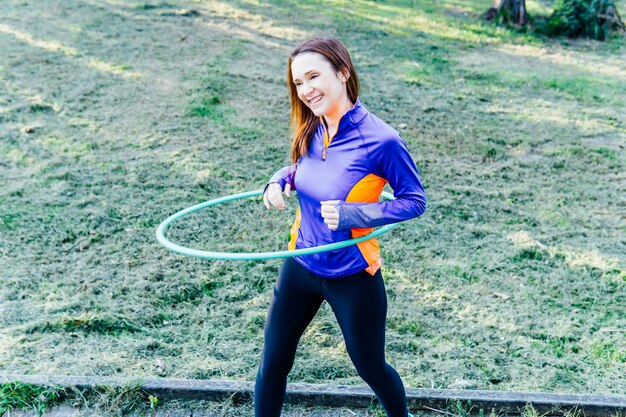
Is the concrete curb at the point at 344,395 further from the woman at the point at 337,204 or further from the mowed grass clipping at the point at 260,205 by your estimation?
the woman at the point at 337,204

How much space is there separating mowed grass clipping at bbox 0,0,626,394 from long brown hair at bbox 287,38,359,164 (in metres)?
1.53

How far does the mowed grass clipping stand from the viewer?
12.5 ft

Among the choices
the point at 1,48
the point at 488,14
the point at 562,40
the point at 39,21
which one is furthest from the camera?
the point at 488,14

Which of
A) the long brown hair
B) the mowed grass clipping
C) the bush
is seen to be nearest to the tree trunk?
the bush

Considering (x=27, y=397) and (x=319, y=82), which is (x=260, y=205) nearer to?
(x=27, y=397)

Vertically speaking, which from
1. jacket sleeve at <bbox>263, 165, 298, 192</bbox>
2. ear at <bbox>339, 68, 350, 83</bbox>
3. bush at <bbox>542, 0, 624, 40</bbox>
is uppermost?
bush at <bbox>542, 0, 624, 40</bbox>

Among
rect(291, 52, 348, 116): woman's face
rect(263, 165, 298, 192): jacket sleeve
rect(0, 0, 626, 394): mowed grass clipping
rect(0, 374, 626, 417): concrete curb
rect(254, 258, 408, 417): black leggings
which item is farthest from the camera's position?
rect(0, 0, 626, 394): mowed grass clipping

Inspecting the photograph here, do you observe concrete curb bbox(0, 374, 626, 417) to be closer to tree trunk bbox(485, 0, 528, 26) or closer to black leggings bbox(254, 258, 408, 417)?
black leggings bbox(254, 258, 408, 417)

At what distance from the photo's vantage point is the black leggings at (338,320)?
2580mm

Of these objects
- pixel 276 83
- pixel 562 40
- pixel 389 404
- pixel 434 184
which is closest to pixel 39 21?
pixel 276 83

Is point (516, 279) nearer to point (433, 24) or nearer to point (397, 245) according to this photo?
point (397, 245)

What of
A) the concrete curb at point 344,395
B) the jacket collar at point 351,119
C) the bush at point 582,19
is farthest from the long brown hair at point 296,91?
the bush at point 582,19

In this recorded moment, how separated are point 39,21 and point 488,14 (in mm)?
8055

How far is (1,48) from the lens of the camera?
30.1ft
